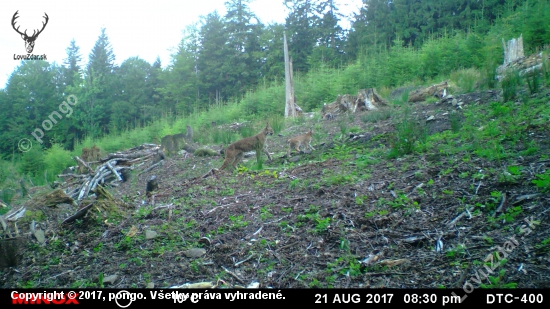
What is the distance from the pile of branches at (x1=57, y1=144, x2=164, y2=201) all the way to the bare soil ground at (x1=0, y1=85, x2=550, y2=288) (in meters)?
3.02

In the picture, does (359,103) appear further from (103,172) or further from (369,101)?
(103,172)

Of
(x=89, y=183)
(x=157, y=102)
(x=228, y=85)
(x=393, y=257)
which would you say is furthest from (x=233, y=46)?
(x=393, y=257)

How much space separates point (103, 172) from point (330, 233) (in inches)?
351

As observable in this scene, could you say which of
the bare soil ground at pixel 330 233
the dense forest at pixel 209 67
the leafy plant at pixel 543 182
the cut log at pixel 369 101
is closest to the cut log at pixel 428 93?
the cut log at pixel 369 101

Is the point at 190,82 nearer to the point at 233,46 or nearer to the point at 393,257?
the point at 233,46

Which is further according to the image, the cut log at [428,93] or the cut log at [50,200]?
the cut log at [428,93]

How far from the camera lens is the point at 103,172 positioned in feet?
37.1

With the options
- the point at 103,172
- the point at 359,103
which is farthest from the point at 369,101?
the point at 103,172

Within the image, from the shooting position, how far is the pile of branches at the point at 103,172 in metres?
10.1

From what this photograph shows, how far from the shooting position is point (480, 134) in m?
6.67

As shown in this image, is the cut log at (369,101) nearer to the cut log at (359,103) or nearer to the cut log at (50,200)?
the cut log at (359,103)

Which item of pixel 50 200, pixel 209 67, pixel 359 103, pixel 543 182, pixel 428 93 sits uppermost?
pixel 209 67

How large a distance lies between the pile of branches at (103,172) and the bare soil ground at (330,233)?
3021 millimetres
